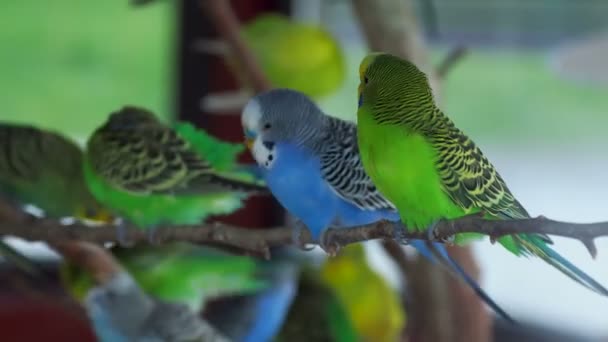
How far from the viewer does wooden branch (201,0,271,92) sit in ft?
2.88

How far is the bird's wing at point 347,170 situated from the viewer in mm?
494

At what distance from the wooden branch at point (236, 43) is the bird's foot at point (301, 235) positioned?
1.04 ft

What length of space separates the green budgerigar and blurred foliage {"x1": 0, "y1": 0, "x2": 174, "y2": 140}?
1.04 feet

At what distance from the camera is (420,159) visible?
0.43 metres

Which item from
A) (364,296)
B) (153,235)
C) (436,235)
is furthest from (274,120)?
(364,296)

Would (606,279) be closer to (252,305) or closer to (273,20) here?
(252,305)

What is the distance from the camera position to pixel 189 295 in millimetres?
783

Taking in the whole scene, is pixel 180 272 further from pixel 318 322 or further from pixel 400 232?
pixel 400 232

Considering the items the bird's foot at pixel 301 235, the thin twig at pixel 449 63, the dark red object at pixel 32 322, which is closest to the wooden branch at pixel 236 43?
the thin twig at pixel 449 63

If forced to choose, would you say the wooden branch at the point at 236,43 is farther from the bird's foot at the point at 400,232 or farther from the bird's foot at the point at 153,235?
the bird's foot at the point at 400,232

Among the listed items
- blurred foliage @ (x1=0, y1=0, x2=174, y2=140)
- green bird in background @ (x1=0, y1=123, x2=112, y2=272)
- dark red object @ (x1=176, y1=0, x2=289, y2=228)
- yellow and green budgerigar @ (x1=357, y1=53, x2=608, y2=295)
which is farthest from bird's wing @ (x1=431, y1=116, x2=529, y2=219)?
dark red object @ (x1=176, y1=0, x2=289, y2=228)

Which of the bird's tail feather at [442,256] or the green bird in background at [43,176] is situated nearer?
the bird's tail feather at [442,256]

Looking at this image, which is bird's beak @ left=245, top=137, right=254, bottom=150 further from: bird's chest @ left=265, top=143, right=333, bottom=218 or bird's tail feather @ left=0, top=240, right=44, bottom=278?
bird's tail feather @ left=0, top=240, right=44, bottom=278

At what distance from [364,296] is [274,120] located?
1.64 feet
